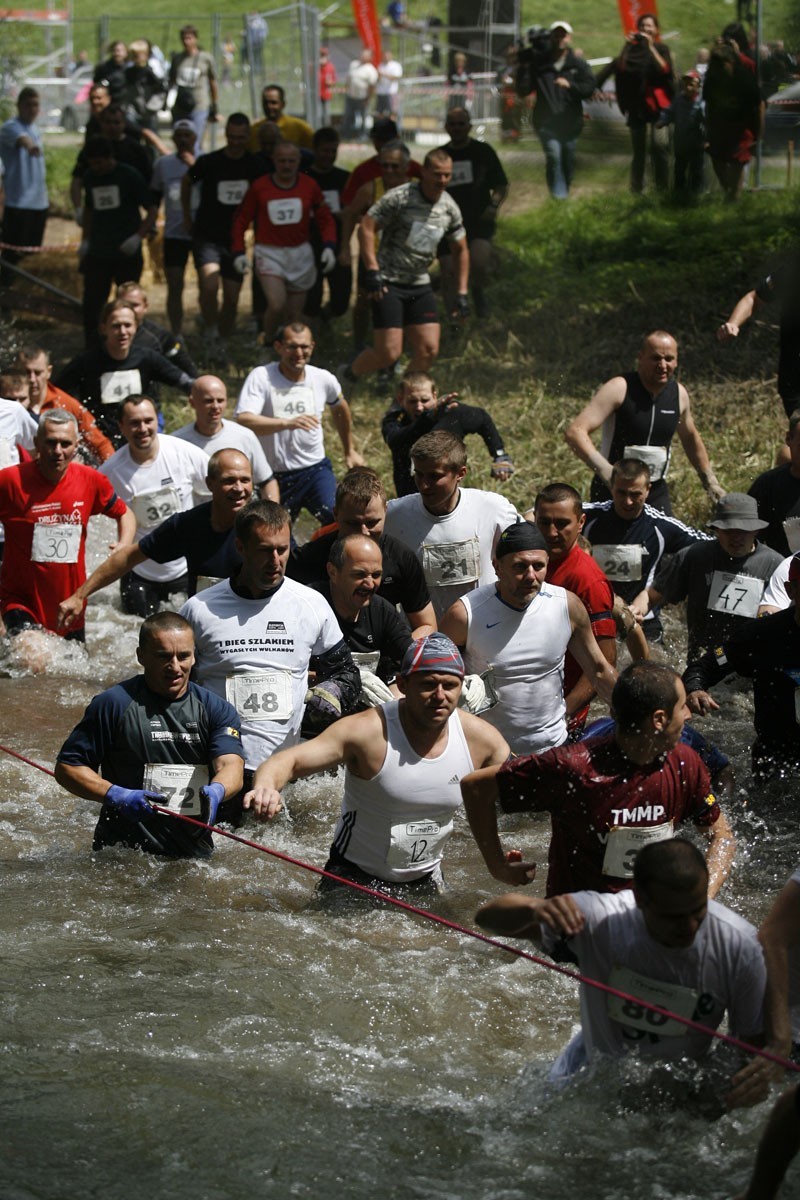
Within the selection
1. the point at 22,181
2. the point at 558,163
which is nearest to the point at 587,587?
the point at 558,163

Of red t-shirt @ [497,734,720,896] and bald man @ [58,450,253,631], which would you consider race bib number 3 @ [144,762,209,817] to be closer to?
red t-shirt @ [497,734,720,896]

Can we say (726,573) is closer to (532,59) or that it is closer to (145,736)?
(145,736)

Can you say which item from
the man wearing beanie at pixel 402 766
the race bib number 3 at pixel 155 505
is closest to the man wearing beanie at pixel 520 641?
the man wearing beanie at pixel 402 766

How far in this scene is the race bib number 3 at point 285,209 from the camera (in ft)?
47.8

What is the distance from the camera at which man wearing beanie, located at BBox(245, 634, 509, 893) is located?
567 centimetres

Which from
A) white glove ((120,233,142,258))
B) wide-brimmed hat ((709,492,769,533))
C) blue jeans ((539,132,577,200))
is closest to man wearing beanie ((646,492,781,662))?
wide-brimmed hat ((709,492,769,533))

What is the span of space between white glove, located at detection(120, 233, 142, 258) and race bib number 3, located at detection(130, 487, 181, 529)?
20.1ft

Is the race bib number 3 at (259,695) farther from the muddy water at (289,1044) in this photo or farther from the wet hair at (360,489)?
the wet hair at (360,489)

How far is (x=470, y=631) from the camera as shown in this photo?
7152 millimetres

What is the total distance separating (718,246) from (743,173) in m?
0.75

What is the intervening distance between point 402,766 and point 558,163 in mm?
13390

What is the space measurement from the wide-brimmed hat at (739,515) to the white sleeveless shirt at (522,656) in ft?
4.30

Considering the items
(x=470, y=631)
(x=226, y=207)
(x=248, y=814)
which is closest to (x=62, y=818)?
(x=248, y=814)

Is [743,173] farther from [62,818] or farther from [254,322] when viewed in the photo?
[62,818]
